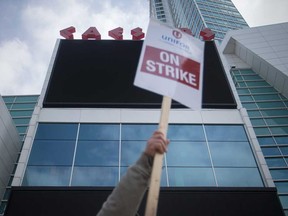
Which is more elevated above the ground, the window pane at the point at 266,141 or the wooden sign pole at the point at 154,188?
the window pane at the point at 266,141

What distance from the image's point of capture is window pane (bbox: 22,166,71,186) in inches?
386

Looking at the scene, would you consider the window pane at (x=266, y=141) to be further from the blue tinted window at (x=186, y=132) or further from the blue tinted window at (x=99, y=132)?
the blue tinted window at (x=99, y=132)

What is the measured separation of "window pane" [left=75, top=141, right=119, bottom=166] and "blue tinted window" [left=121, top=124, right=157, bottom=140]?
65 cm

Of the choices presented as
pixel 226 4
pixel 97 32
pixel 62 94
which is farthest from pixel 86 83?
pixel 226 4

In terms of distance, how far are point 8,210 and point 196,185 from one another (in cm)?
645

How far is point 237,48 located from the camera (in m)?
27.4

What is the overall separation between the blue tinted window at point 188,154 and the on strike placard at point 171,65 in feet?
25.1

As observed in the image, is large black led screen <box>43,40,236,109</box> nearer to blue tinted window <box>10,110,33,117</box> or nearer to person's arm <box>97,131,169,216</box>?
blue tinted window <box>10,110,33,117</box>

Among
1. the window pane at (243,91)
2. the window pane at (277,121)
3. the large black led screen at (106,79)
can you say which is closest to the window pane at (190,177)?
the large black led screen at (106,79)

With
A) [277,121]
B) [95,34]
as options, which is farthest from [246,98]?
[95,34]

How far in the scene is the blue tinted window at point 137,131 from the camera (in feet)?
38.8

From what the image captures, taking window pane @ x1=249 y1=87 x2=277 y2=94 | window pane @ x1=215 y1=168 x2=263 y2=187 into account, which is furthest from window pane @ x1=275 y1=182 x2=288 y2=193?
Result: window pane @ x1=249 y1=87 x2=277 y2=94

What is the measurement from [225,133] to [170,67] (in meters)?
9.72

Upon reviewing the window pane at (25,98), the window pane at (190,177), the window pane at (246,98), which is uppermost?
the window pane at (246,98)
